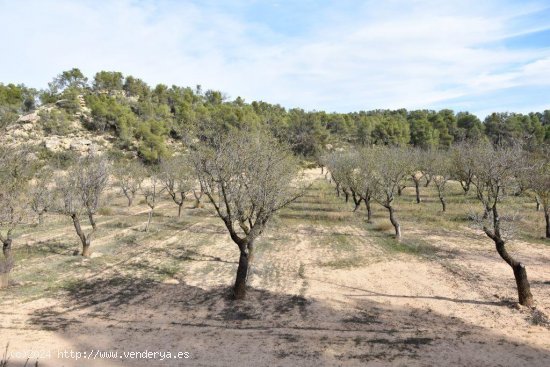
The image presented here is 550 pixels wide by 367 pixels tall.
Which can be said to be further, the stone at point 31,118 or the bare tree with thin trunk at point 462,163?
the stone at point 31,118

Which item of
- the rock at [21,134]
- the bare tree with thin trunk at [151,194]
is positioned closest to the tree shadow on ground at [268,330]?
the bare tree with thin trunk at [151,194]

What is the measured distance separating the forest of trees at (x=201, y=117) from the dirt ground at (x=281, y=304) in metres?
50.5

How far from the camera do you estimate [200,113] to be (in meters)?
90.0

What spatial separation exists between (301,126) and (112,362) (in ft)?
288

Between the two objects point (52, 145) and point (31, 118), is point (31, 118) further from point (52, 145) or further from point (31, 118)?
point (52, 145)

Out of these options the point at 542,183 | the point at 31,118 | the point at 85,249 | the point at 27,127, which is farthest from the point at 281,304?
the point at 31,118

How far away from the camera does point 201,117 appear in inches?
3051

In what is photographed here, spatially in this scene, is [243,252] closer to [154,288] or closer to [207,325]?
[207,325]

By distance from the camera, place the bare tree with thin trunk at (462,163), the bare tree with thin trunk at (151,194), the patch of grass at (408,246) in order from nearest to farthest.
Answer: the patch of grass at (408,246)
the bare tree with thin trunk at (151,194)
the bare tree with thin trunk at (462,163)

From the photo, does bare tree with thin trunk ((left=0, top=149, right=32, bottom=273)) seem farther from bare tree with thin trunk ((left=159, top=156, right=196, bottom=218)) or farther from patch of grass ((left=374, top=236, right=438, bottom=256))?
patch of grass ((left=374, top=236, right=438, bottom=256))

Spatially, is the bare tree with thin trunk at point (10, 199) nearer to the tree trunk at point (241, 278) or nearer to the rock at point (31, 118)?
the tree trunk at point (241, 278)

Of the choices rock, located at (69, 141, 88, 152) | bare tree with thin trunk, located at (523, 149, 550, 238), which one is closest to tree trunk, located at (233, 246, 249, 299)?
bare tree with thin trunk, located at (523, 149, 550, 238)

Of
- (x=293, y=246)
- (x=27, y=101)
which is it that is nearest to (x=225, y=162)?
(x=293, y=246)

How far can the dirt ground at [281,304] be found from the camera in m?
12.3
